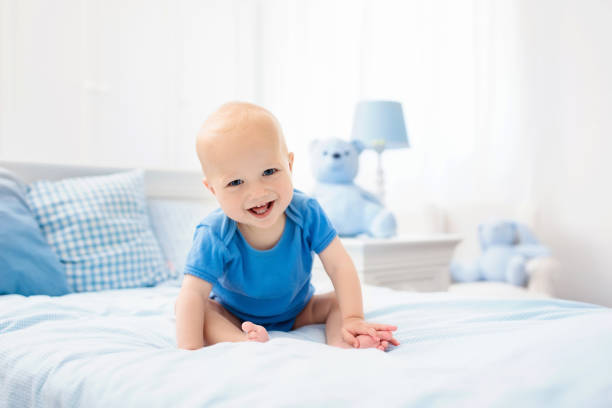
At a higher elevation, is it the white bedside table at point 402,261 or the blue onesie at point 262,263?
the blue onesie at point 262,263

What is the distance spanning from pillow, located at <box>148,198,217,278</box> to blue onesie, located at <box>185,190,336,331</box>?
28.9 inches

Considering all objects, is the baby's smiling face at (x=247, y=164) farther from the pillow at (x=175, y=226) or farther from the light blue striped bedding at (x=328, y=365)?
the pillow at (x=175, y=226)

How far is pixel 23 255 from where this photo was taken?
1352 mm

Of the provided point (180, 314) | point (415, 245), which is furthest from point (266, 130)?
point (415, 245)

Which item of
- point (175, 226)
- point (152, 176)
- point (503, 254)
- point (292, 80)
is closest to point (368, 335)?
point (175, 226)

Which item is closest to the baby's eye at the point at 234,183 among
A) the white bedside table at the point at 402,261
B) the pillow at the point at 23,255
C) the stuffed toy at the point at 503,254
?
the pillow at the point at 23,255

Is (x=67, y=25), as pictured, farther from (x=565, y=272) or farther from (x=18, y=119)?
(x=565, y=272)

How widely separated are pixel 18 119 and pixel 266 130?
2165 mm

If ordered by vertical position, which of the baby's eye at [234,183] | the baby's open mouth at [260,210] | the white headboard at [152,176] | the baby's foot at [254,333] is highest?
the baby's eye at [234,183]

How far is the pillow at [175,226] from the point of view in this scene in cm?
175

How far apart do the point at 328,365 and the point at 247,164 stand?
39 centimetres

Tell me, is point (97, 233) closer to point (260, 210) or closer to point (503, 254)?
point (260, 210)

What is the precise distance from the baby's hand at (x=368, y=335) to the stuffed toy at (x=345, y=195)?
1.20 meters

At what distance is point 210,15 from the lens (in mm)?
3463
